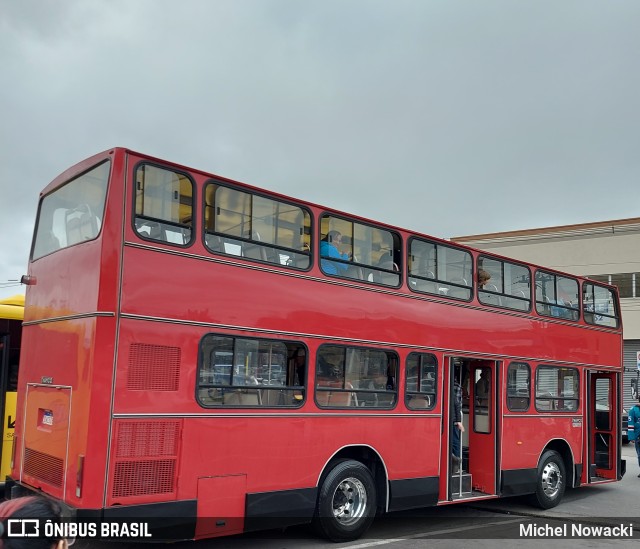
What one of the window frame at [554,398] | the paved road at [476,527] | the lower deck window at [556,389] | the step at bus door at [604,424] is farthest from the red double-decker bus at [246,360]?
the step at bus door at [604,424]

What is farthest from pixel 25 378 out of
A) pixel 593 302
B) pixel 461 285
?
pixel 593 302

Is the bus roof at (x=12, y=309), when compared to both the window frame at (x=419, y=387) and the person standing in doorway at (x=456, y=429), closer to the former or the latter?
the window frame at (x=419, y=387)

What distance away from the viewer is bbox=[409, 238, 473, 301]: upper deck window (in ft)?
30.1

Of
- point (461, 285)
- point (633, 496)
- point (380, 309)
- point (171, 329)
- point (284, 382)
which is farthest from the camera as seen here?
point (633, 496)

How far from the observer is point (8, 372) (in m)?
9.37

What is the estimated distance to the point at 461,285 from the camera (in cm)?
984

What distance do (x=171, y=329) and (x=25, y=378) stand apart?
2194mm

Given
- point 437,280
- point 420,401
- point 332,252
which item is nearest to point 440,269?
point 437,280

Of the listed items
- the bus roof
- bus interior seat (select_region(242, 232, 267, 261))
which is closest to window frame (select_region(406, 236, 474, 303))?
bus interior seat (select_region(242, 232, 267, 261))

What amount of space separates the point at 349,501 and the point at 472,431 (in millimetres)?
3267

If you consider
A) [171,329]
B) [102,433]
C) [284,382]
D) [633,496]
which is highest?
[171,329]

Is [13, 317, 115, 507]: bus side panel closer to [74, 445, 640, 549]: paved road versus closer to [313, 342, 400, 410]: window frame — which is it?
[74, 445, 640, 549]: paved road

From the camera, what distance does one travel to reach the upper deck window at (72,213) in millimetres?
6613

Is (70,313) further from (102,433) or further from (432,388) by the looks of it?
(432,388)
